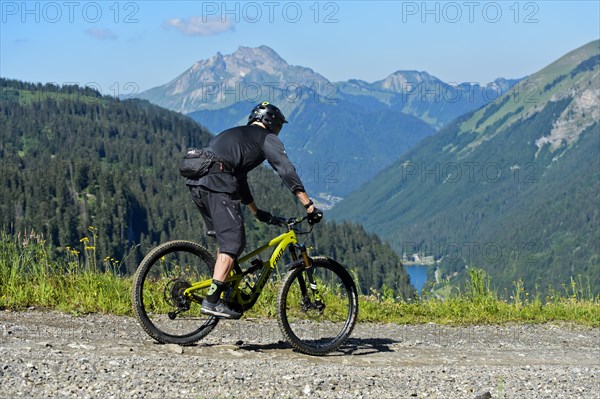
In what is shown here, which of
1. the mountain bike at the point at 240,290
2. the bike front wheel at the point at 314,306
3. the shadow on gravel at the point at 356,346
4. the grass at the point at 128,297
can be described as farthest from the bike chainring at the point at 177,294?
the grass at the point at 128,297

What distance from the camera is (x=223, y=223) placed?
8.66 meters

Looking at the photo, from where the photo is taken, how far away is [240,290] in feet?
29.8

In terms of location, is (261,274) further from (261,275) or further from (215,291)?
(215,291)

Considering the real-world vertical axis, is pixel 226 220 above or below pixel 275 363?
above

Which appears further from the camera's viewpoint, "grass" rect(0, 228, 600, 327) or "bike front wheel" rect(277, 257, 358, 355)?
"grass" rect(0, 228, 600, 327)

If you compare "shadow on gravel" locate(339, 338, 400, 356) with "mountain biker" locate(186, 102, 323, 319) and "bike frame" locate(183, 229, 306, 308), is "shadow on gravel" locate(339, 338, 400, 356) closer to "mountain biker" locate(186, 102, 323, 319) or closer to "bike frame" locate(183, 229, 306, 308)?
"bike frame" locate(183, 229, 306, 308)

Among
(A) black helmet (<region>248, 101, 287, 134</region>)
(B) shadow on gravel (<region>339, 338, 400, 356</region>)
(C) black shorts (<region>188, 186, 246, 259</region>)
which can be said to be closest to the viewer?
(C) black shorts (<region>188, 186, 246, 259</region>)

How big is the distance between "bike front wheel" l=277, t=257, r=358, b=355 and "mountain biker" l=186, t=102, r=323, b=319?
0.77 meters

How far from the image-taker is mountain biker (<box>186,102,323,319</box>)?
868 cm

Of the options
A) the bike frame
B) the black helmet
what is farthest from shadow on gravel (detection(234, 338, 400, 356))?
the black helmet

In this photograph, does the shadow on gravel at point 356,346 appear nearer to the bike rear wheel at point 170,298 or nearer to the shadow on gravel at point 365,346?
the shadow on gravel at point 365,346

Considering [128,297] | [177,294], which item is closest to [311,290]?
[177,294]

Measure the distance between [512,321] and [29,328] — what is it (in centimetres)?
768

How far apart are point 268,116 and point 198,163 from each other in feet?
3.55
